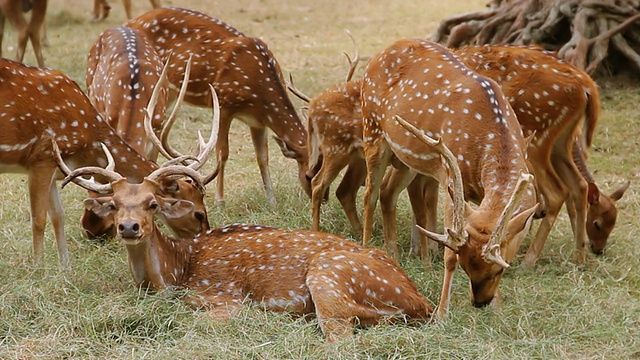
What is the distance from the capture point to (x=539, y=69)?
6574 millimetres

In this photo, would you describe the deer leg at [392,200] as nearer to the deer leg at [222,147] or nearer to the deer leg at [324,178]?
the deer leg at [324,178]

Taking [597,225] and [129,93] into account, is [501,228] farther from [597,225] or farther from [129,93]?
[129,93]

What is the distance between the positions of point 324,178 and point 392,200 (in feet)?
1.96

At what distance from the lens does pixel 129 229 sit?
5.06 meters

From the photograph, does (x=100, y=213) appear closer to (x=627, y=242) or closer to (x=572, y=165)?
(x=572, y=165)

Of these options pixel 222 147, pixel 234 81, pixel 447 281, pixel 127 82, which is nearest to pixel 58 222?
pixel 127 82

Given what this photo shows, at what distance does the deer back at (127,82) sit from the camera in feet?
22.6

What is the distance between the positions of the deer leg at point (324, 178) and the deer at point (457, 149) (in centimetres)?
53

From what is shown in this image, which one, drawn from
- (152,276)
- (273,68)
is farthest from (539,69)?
(152,276)

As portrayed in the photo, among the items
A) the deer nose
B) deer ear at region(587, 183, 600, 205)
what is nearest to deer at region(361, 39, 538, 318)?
deer ear at region(587, 183, 600, 205)

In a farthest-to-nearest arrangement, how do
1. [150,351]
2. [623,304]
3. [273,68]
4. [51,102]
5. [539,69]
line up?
[273,68] → [539,69] → [51,102] → [623,304] → [150,351]

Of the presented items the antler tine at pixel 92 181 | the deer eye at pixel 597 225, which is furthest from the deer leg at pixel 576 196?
the antler tine at pixel 92 181

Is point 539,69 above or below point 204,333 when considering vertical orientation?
above

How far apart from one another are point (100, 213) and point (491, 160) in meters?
2.08
